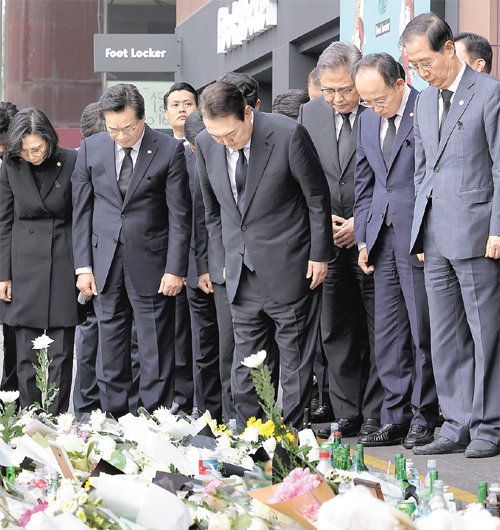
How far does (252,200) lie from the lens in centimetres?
630

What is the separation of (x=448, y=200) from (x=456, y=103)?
0.49m

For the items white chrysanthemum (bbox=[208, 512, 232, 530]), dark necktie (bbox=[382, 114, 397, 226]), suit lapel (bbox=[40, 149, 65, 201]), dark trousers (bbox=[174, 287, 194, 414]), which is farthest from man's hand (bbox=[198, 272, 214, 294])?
white chrysanthemum (bbox=[208, 512, 232, 530])

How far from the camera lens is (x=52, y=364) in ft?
23.8

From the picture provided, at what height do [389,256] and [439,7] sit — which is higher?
[439,7]

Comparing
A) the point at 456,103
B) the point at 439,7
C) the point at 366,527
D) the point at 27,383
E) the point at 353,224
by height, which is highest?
the point at 439,7

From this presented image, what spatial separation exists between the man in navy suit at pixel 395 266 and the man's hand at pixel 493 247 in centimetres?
58

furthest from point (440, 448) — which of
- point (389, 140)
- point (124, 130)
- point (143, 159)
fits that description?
point (124, 130)

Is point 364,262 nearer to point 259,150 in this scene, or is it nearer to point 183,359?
point 259,150

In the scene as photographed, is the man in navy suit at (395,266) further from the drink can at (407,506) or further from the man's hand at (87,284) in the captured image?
the drink can at (407,506)

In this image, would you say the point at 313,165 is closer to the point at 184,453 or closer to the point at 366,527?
the point at 184,453

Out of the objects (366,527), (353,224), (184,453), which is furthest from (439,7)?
(366,527)

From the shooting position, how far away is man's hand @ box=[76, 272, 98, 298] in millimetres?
7090

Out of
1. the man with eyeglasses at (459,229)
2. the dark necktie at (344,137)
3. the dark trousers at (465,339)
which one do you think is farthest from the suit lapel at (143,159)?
the dark trousers at (465,339)

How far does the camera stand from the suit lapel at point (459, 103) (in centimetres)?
588
